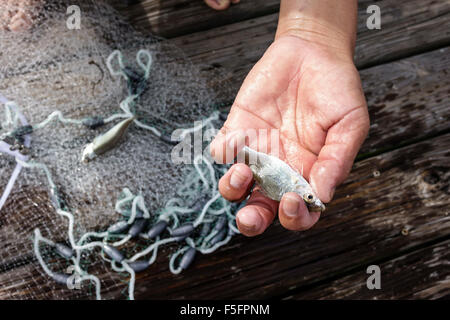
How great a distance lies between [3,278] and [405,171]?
7.13 ft

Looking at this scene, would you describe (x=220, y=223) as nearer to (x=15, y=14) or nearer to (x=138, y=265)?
(x=138, y=265)

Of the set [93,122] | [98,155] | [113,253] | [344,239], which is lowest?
[344,239]

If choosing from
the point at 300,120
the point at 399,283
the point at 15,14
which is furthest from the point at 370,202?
the point at 15,14

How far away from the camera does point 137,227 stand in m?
2.06

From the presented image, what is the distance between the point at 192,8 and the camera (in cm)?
248

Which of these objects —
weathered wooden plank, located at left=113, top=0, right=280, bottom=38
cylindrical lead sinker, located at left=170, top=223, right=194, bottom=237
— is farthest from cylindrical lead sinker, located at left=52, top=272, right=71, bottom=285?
weathered wooden plank, located at left=113, top=0, right=280, bottom=38

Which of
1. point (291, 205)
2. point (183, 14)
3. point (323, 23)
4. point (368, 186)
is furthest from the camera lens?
point (183, 14)

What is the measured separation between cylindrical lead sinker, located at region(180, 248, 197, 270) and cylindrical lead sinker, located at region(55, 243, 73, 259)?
0.56 meters

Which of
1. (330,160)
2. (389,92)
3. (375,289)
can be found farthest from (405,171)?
(330,160)

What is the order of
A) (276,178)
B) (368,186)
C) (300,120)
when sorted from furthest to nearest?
(368,186), (300,120), (276,178)

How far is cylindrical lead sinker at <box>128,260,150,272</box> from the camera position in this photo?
2.05 meters

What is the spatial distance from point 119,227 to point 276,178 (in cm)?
94

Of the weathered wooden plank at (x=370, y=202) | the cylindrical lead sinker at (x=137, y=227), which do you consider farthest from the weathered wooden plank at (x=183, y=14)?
the cylindrical lead sinker at (x=137, y=227)

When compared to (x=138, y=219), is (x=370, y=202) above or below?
below
